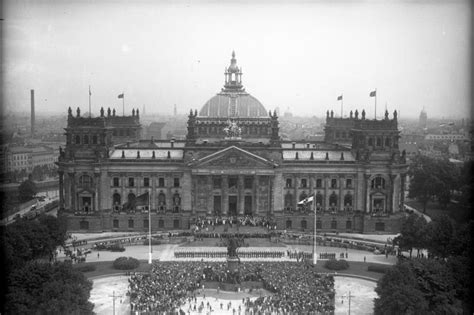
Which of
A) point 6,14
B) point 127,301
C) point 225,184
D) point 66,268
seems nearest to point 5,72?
point 6,14

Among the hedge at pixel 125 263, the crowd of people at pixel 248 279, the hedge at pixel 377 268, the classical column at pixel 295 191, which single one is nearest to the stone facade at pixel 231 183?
the classical column at pixel 295 191

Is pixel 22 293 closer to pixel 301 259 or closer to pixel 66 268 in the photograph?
pixel 66 268

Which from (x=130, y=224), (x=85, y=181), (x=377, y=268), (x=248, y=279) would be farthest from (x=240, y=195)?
(x=248, y=279)

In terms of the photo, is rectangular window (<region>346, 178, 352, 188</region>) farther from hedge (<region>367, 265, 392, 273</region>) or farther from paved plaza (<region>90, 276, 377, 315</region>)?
paved plaza (<region>90, 276, 377, 315</region>)

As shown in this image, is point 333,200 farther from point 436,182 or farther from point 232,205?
point 436,182

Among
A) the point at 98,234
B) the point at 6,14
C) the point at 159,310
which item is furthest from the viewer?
the point at 98,234

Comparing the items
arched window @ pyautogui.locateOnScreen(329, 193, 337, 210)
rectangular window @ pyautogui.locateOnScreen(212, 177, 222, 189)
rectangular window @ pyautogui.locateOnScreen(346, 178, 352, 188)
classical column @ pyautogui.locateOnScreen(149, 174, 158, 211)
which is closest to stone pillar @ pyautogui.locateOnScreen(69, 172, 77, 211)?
classical column @ pyautogui.locateOnScreen(149, 174, 158, 211)
